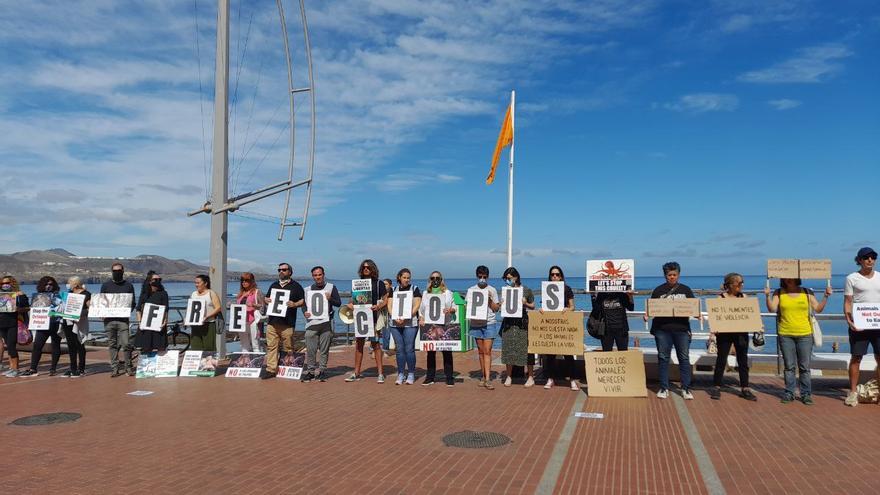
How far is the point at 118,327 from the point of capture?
476 inches

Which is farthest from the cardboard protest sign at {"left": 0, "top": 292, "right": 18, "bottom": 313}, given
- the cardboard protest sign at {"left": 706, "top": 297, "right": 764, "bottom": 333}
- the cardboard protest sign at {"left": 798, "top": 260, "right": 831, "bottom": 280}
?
the cardboard protest sign at {"left": 798, "top": 260, "right": 831, "bottom": 280}

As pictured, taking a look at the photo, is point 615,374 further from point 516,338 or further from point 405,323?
point 405,323

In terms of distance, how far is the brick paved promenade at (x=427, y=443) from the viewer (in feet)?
18.7

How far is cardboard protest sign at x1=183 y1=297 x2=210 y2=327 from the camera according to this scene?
470 inches

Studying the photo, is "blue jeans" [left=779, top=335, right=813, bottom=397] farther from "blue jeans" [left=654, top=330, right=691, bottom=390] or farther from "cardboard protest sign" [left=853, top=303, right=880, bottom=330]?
"blue jeans" [left=654, top=330, right=691, bottom=390]

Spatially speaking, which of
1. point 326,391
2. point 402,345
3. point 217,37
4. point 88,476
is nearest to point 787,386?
point 402,345

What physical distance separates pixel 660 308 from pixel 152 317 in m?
9.18

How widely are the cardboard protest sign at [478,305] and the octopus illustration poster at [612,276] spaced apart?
66.7 inches

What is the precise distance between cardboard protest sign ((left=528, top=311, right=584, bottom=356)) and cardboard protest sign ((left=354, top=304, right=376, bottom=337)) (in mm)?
2853

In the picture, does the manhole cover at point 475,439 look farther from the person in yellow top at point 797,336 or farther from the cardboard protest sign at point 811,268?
the cardboard protest sign at point 811,268

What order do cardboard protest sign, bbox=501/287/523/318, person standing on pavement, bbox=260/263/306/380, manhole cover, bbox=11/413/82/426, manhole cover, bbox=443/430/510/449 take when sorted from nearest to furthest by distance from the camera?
1. manhole cover, bbox=443/430/510/449
2. manhole cover, bbox=11/413/82/426
3. cardboard protest sign, bbox=501/287/523/318
4. person standing on pavement, bbox=260/263/306/380

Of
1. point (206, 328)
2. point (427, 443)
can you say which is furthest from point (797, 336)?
A: point (206, 328)

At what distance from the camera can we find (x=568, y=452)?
21.8 ft

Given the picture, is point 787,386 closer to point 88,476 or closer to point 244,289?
point 88,476
